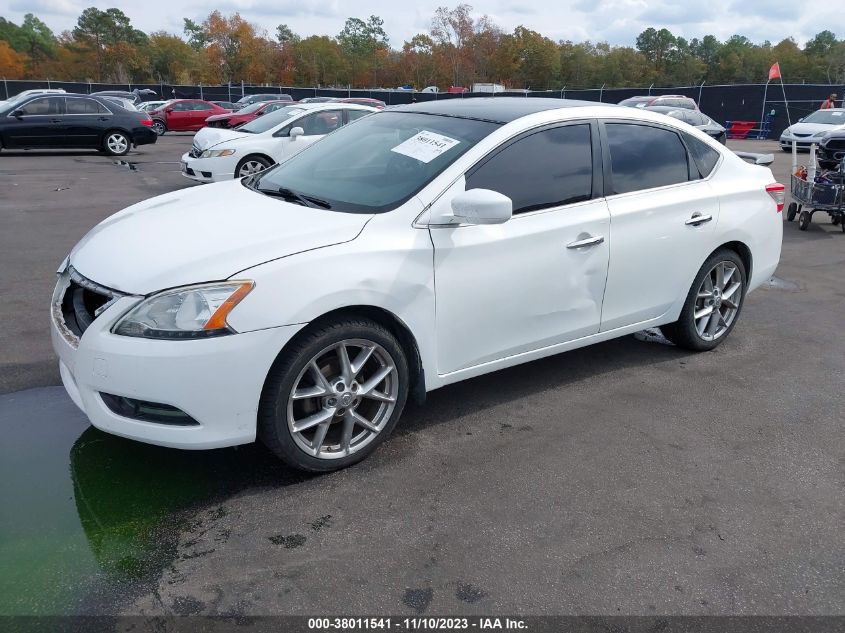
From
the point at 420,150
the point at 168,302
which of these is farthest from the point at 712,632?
the point at 420,150

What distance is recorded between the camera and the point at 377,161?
414cm

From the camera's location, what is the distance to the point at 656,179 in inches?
183

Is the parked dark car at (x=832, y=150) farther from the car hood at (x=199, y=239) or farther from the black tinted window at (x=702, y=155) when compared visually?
the car hood at (x=199, y=239)

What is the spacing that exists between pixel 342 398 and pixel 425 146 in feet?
4.90

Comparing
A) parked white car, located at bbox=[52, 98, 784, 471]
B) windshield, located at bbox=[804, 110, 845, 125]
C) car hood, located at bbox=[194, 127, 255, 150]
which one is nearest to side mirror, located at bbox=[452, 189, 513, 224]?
parked white car, located at bbox=[52, 98, 784, 471]

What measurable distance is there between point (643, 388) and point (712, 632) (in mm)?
2221

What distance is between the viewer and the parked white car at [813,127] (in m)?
22.2

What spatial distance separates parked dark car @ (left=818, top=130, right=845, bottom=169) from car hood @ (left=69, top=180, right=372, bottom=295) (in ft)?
32.4

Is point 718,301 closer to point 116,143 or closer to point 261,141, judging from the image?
point 261,141

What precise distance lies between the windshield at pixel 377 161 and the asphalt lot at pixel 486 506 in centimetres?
128

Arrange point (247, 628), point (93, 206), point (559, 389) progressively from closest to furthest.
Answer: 1. point (247, 628)
2. point (559, 389)
3. point (93, 206)

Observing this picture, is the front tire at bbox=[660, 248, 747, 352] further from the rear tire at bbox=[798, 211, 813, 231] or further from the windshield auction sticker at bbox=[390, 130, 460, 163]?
the rear tire at bbox=[798, 211, 813, 231]

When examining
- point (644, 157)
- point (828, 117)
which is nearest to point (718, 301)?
point (644, 157)

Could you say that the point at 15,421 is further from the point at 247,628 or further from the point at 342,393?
the point at 247,628
